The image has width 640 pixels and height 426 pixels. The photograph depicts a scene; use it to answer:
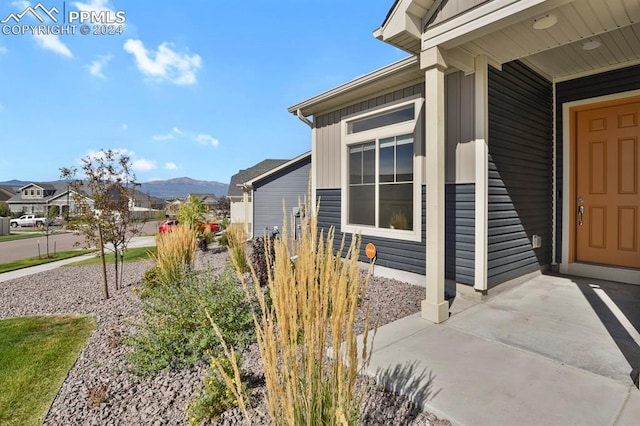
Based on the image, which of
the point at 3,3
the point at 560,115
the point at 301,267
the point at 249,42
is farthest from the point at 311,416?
the point at 249,42

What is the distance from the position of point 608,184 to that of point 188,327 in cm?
552

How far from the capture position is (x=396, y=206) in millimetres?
4805

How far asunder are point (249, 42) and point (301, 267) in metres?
10.1

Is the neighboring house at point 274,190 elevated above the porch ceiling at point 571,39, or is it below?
below

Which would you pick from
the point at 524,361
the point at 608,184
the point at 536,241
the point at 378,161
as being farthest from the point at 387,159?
the point at 524,361

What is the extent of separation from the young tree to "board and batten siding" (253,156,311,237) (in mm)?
8432

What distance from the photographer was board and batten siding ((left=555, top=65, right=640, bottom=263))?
3.96 m

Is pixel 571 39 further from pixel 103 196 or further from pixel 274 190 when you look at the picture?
pixel 274 190

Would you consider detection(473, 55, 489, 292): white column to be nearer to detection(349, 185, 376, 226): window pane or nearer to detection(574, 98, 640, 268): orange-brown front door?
detection(349, 185, 376, 226): window pane

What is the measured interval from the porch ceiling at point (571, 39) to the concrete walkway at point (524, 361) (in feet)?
8.62

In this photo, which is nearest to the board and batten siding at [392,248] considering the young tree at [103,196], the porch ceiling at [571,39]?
the porch ceiling at [571,39]

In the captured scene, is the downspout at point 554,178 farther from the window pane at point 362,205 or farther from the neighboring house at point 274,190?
the neighboring house at point 274,190

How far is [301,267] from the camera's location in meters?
1.14

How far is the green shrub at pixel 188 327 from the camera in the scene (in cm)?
256
